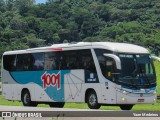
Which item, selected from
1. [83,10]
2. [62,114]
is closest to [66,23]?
[83,10]

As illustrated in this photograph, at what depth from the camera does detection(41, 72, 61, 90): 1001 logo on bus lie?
75.8 ft

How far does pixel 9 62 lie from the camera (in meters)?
26.8

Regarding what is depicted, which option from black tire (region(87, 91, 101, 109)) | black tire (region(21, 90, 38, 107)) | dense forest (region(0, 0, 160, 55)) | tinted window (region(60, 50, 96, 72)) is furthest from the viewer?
dense forest (region(0, 0, 160, 55))

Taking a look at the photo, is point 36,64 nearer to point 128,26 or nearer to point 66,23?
point 128,26

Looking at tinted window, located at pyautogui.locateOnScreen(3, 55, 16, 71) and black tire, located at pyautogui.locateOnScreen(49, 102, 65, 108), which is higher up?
tinted window, located at pyautogui.locateOnScreen(3, 55, 16, 71)

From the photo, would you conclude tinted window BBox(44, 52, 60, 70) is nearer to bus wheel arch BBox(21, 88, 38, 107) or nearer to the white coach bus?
the white coach bus

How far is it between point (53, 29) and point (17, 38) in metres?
18.3

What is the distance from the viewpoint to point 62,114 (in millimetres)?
8586

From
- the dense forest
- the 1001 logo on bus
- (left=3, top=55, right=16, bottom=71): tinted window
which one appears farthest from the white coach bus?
the dense forest

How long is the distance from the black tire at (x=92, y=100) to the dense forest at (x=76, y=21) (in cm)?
7930

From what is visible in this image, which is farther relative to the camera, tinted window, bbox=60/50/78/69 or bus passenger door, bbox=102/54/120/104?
tinted window, bbox=60/50/78/69

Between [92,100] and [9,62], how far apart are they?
7597 millimetres

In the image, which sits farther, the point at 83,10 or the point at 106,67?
the point at 83,10

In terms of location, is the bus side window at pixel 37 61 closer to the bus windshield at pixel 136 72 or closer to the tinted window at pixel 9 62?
the tinted window at pixel 9 62
